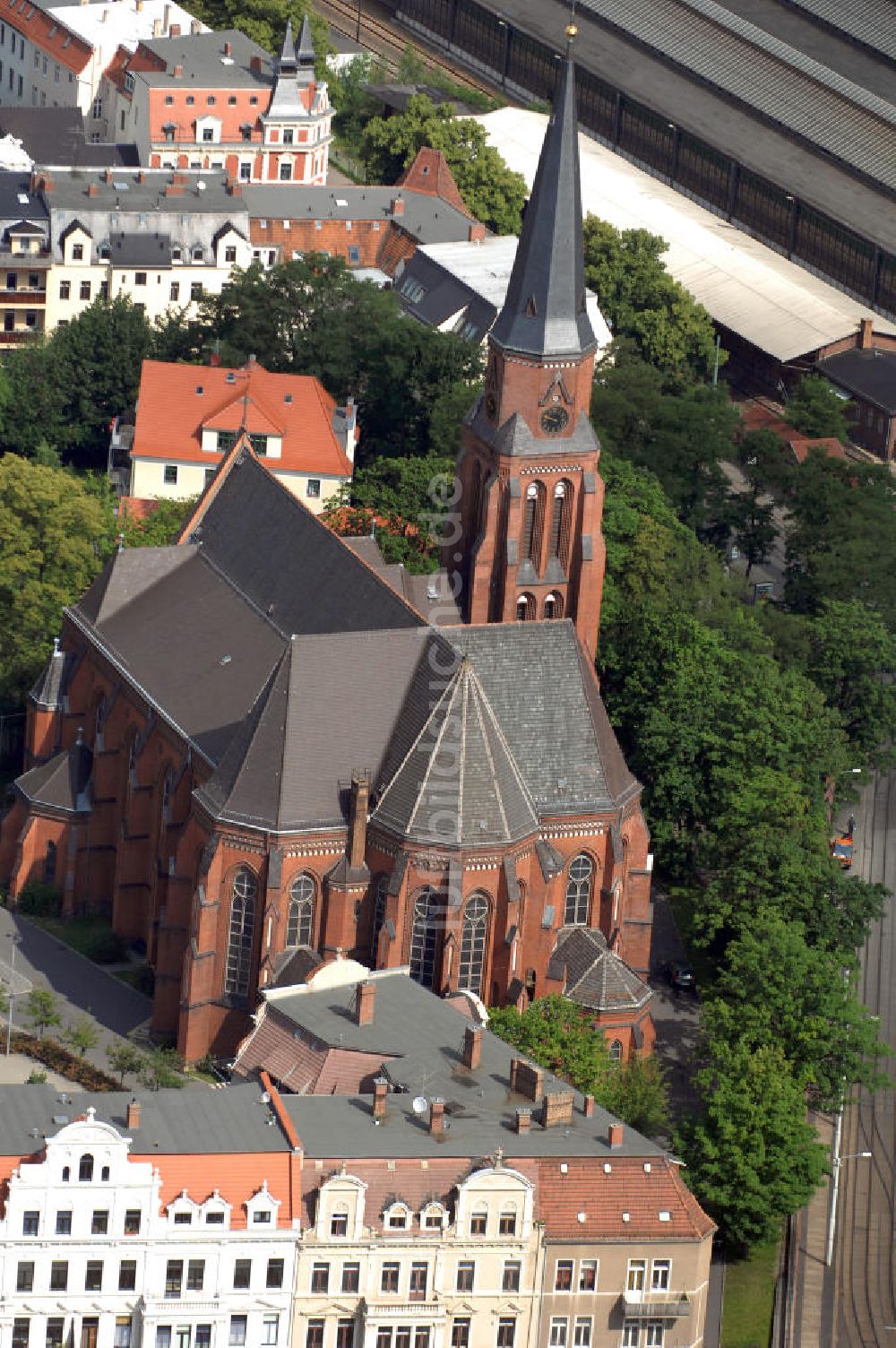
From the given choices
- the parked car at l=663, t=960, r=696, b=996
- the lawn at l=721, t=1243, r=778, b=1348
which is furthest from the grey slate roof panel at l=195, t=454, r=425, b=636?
the lawn at l=721, t=1243, r=778, b=1348

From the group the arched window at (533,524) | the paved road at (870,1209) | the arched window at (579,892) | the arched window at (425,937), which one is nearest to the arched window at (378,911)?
the arched window at (425,937)

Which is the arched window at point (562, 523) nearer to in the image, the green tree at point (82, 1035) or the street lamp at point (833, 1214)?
the street lamp at point (833, 1214)

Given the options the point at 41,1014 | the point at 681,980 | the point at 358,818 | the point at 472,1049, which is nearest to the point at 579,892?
the point at 681,980

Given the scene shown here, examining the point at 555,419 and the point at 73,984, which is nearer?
the point at 555,419

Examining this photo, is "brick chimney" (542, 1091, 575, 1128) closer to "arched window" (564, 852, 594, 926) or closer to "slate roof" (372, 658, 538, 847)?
"slate roof" (372, 658, 538, 847)

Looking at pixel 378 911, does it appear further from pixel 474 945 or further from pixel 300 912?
pixel 474 945

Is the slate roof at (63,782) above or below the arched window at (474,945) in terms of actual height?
above
